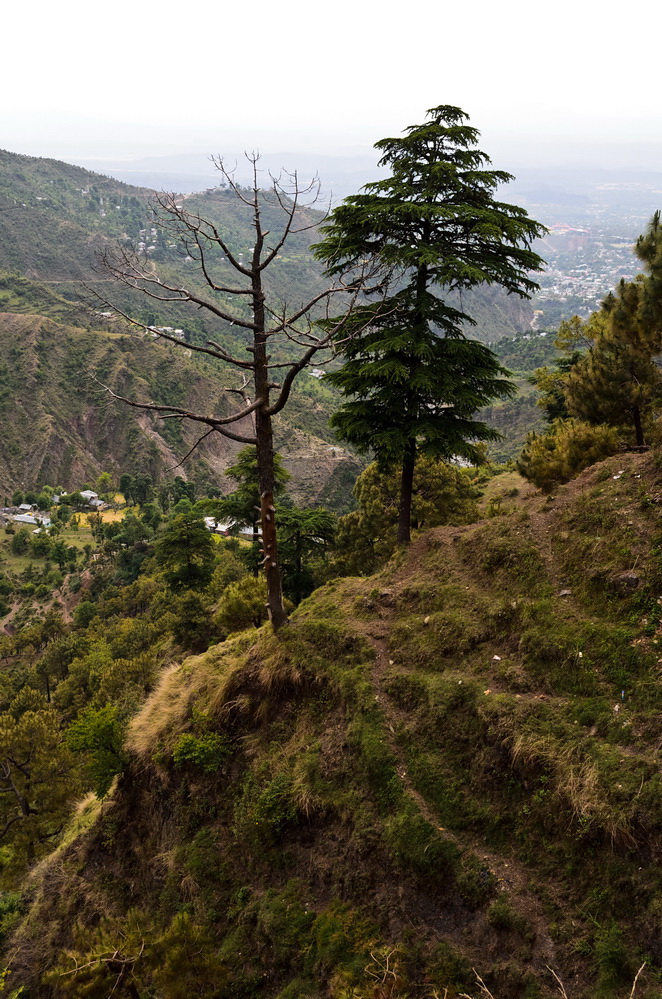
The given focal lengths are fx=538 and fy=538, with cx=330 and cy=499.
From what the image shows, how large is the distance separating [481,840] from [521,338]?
19327 centimetres

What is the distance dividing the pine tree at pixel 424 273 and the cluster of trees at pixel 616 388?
99.9 inches

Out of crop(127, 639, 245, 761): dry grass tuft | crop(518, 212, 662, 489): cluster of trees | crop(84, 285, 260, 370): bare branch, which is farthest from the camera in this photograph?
crop(518, 212, 662, 489): cluster of trees

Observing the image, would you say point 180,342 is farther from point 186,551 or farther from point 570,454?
point 186,551

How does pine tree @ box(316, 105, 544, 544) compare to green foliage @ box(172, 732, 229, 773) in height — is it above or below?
above

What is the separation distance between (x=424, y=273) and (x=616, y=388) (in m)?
5.89

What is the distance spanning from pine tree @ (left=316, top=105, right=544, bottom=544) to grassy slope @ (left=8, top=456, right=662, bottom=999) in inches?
111

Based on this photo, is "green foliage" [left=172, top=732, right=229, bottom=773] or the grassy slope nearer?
the grassy slope

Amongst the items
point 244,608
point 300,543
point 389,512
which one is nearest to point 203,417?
point 244,608

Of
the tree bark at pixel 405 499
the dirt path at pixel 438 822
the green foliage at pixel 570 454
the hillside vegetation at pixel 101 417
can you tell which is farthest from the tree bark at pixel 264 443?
the hillside vegetation at pixel 101 417

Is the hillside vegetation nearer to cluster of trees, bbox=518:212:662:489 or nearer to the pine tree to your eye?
cluster of trees, bbox=518:212:662:489

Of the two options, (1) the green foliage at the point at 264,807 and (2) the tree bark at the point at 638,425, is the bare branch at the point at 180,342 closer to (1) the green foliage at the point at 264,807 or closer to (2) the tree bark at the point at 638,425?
(1) the green foliage at the point at 264,807

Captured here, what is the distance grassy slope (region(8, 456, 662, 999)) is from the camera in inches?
229

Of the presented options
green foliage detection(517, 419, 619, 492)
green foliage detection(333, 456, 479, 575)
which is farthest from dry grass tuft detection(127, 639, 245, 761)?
green foliage detection(333, 456, 479, 575)

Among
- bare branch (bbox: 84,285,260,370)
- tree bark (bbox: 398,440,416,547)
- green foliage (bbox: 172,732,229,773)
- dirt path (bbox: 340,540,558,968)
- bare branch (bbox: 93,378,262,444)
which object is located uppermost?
bare branch (bbox: 84,285,260,370)
